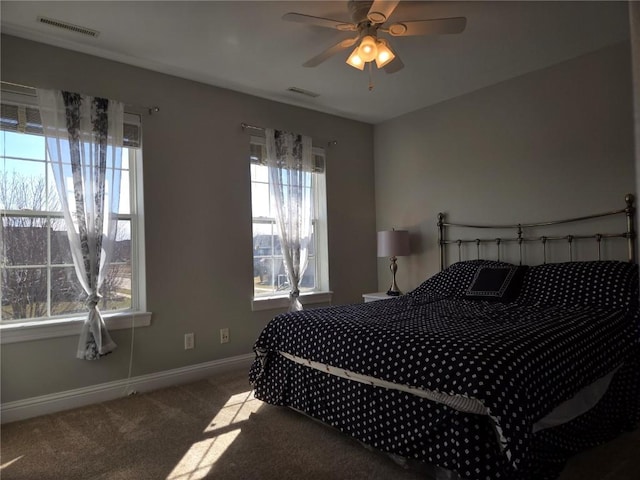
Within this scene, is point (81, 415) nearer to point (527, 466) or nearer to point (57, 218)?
point (57, 218)

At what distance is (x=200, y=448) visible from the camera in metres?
2.21

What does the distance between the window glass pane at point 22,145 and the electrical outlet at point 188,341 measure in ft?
5.35

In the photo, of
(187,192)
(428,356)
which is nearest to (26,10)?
(187,192)

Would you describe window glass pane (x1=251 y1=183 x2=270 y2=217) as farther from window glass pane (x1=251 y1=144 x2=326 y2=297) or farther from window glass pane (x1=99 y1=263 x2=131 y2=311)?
window glass pane (x1=99 y1=263 x2=131 y2=311)

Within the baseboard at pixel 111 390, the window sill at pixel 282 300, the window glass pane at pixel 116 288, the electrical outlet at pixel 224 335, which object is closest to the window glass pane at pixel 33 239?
the window glass pane at pixel 116 288

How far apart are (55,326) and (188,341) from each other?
0.95m

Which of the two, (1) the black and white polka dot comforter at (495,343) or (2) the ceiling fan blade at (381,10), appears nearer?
(1) the black and white polka dot comforter at (495,343)

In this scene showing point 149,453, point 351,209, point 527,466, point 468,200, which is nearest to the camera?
point 527,466

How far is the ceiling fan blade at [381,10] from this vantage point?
198cm

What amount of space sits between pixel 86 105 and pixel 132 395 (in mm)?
2070

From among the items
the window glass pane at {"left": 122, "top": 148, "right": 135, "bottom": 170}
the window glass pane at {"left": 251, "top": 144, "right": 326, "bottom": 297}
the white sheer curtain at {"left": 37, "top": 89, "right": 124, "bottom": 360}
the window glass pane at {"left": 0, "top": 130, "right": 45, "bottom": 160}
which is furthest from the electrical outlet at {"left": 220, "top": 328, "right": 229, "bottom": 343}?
the window glass pane at {"left": 0, "top": 130, "right": 45, "bottom": 160}

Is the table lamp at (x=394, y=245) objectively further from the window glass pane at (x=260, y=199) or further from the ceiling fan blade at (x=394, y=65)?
the ceiling fan blade at (x=394, y=65)

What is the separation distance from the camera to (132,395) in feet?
9.89

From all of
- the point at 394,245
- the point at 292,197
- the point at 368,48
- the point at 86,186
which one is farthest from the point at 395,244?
the point at 86,186
